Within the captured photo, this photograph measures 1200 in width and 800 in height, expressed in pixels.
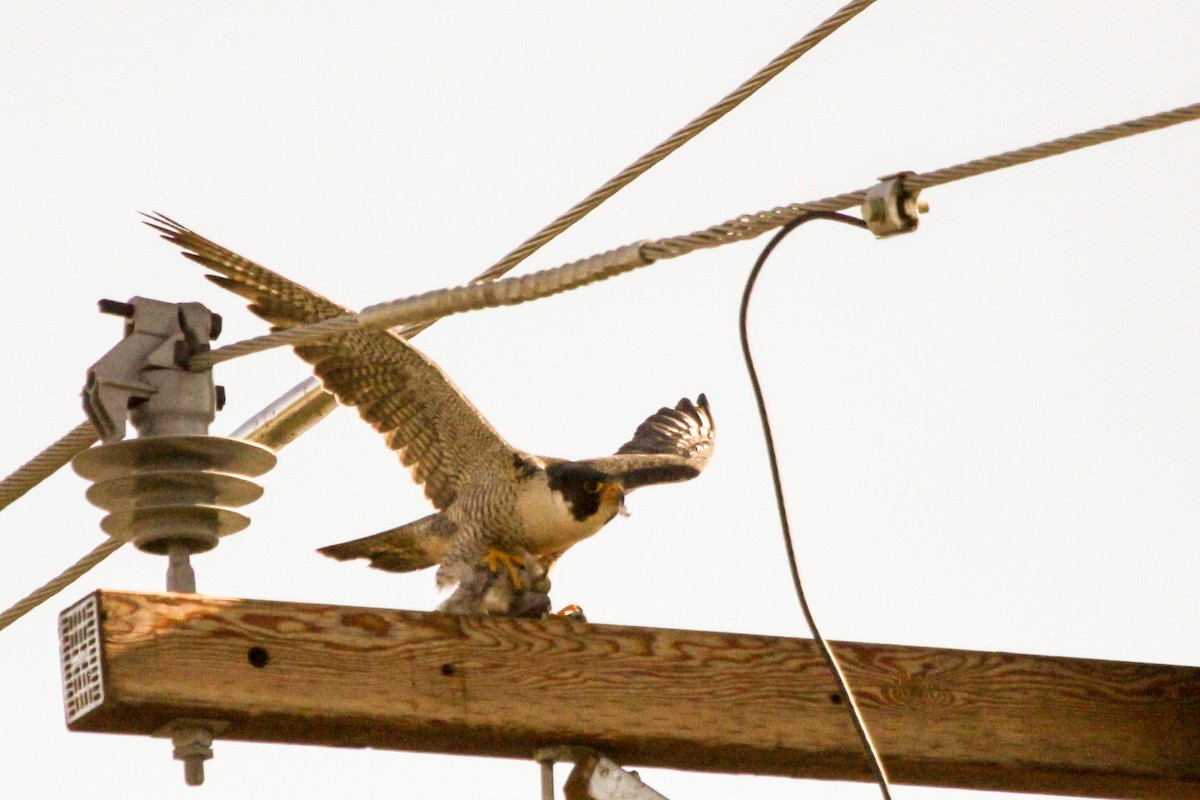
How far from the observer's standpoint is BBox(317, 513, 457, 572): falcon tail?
6.49m

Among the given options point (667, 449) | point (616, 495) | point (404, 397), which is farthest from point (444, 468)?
point (667, 449)

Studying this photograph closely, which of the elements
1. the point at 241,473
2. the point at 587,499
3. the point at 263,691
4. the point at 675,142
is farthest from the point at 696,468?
the point at 263,691

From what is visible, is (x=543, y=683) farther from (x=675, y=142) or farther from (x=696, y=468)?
(x=696, y=468)

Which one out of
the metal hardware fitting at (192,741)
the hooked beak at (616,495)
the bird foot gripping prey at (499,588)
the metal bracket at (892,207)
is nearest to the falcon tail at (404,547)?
the bird foot gripping prey at (499,588)

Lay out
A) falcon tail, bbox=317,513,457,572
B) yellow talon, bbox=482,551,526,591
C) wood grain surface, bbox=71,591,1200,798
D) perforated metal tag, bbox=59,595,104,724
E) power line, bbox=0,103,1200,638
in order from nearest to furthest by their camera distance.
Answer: power line, bbox=0,103,1200,638
perforated metal tag, bbox=59,595,104,724
wood grain surface, bbox=71,591,1200,798
yellow talon, bbox=482,551,526,591
falcon tail, bbox=317,513,457,572

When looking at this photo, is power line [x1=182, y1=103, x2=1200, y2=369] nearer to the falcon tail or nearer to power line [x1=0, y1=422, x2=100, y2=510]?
power line [x1=0, y1=422, x2=100, y2=510]

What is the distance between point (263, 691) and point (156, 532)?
23.8 inches

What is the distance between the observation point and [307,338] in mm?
4543

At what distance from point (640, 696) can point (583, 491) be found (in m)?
2.02

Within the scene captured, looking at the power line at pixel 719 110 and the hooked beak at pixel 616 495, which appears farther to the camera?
the hooked beak at pixel 616 495

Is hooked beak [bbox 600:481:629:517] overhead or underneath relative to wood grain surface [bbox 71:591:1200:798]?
overhead

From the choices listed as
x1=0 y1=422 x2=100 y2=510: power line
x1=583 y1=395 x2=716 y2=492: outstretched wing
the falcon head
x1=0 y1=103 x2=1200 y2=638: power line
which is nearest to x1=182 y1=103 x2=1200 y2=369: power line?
x1=0 y1=103 x2=1200 y2=638: power line

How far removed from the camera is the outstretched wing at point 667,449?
7.05m

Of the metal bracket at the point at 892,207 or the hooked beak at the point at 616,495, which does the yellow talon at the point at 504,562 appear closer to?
the hooked beak at the point at 616,495
